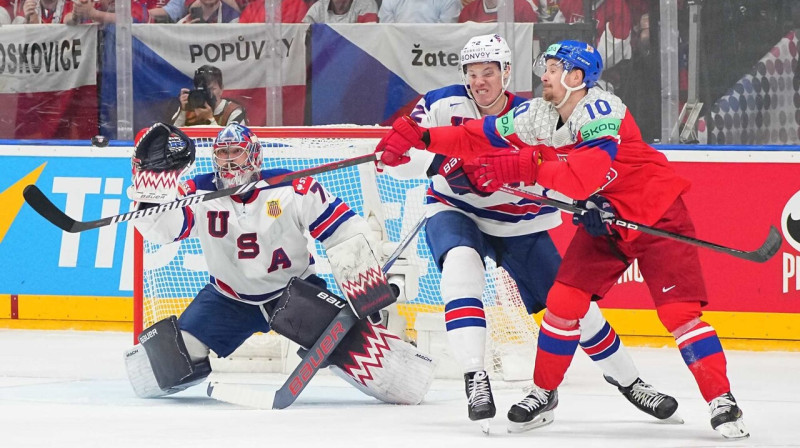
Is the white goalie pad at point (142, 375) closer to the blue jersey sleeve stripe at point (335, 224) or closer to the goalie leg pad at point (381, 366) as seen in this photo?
the goalie leg pad at point (381, 366)

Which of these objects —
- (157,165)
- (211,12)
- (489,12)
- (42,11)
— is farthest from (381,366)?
(42,11)

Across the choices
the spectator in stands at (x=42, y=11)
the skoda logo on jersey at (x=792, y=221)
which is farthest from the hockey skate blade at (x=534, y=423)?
the spectator in stands at (x=42, y=11)

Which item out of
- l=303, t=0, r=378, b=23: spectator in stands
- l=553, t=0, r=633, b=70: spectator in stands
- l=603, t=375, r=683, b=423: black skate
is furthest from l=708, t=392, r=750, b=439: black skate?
l=303, t=0, r=378, b=23: spectator in stands

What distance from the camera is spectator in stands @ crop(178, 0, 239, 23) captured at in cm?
638

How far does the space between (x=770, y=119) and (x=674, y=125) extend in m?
0.41

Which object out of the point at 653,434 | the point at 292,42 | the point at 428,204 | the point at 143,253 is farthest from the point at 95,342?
the point at 653,434

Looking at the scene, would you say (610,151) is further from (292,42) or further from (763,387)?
(292,42)

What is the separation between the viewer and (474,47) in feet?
14.1

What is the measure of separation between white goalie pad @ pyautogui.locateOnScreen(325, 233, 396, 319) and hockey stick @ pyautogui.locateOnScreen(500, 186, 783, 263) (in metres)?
0.57

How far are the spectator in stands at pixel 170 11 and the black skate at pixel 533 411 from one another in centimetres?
334

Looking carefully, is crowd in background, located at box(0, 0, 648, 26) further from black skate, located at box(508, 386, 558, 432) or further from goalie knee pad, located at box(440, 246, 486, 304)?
black skate, located at box(508, 386, 558, 432)

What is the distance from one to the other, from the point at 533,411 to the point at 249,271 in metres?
1.20

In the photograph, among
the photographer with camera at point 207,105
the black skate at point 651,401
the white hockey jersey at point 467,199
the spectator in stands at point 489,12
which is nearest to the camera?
the black skate at point 651,401

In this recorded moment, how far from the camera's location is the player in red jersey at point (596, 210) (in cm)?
361
